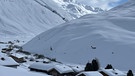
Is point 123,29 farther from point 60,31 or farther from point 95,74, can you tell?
point 95,74

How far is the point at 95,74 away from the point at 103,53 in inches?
2137

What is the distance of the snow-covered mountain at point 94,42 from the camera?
92.3 metres

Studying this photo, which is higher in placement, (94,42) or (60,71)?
(94,42)

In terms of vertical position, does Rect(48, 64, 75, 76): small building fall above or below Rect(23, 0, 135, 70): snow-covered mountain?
below

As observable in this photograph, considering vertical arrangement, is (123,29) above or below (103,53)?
above

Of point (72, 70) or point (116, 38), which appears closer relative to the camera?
point (72, 70)

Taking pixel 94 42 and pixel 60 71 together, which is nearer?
pixel 60 71

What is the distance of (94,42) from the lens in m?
104

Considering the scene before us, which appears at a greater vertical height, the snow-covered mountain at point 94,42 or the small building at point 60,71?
the snow-covered mountain at point 94,42

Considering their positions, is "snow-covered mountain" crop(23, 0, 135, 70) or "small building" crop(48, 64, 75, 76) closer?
"small building" crop(48, 64, 75, 76)

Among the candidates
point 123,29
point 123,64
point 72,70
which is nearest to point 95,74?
point 72,70

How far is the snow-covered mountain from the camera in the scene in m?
92.3

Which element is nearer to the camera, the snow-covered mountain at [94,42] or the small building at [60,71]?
Answer: the small building at [60,71]

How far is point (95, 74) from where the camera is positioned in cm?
4144
